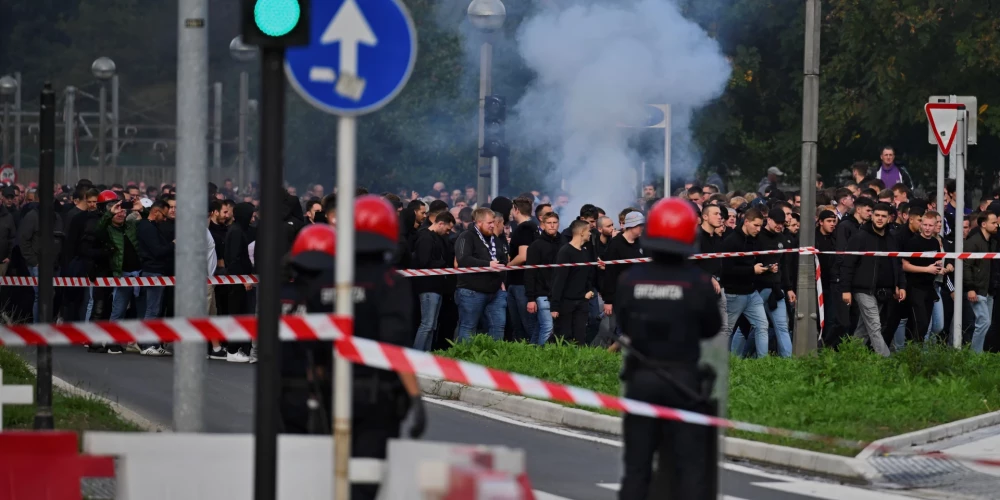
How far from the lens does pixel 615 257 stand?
1833 centimetres

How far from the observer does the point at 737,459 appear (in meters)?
11.6

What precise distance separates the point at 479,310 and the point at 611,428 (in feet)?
17.7

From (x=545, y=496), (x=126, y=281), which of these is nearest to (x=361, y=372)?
Answer: (x=545, y=496)

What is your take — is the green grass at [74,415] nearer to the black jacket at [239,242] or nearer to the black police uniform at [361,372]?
the black police uniform at [361,372]

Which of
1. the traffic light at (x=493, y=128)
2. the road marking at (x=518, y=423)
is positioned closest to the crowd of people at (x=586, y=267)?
the road marking at (x=518, y=423)

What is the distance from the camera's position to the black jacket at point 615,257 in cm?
1819

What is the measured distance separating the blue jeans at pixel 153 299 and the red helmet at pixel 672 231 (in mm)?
11798

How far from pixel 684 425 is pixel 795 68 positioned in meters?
30.9

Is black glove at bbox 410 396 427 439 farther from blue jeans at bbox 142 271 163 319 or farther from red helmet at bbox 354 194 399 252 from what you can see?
blue jeans at bbox 142 271 163 319

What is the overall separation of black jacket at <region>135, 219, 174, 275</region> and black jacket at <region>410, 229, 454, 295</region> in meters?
2.79

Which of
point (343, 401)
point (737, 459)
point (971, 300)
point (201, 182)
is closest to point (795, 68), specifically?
point (971, 300)

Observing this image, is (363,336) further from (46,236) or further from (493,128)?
(493,128)

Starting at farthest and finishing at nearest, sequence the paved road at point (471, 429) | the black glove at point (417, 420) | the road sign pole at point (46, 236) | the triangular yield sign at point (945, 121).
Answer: the triangular yield sign at point (945, 121), the road sign pole at point (46, 236), the paved road at point (471, 429), the black glove at point (417, 420)

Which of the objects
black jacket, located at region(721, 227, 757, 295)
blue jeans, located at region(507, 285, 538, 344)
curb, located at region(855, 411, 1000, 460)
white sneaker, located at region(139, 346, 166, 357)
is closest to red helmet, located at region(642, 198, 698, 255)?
curb, located at region(855, 411, 1000, 460)
